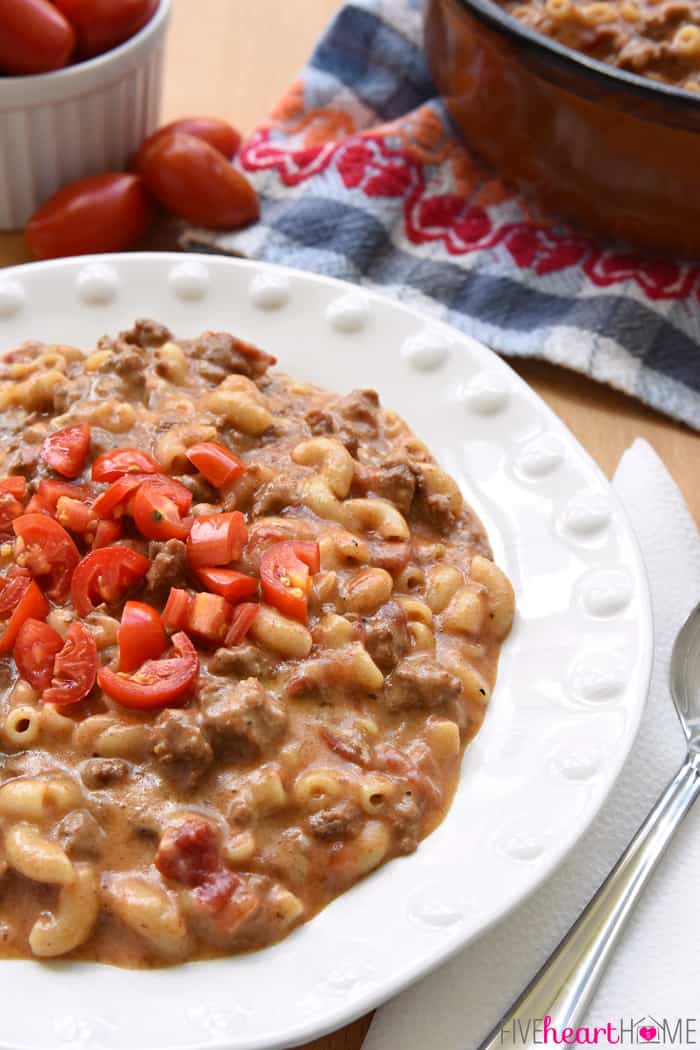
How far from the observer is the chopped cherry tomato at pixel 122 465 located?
297 cm

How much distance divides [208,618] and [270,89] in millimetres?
3332

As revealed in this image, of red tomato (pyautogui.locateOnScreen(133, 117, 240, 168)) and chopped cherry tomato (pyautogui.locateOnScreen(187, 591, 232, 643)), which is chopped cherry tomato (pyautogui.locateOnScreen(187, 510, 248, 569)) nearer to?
chopped cherry tomato (pyautogui.locateOnScreen(187, 591, 232, 643))

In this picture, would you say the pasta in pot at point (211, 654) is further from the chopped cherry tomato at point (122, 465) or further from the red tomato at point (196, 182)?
the red tomato at point (196, 182)

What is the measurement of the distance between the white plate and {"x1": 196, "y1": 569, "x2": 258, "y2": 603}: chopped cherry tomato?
1.96 feet

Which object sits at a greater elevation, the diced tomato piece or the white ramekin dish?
the white ramekin dish

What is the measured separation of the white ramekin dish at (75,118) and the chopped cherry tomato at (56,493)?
184 cm

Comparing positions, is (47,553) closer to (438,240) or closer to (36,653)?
(36,653)

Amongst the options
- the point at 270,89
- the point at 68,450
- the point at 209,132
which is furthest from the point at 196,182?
the point at 68,450

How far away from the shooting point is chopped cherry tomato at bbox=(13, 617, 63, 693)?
264cm

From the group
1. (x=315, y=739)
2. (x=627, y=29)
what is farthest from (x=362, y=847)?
(x=627, y=29)

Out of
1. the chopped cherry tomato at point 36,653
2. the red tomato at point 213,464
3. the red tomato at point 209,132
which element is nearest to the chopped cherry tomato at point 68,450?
the red tomato at point 213,464

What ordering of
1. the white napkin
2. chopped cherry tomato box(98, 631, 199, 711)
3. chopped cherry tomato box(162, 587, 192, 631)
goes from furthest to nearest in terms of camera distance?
chopped cherry tomato box(162, 587, 192, 631) < chopped cherry tomato box(98, 631, 199, 711) < the white napkin

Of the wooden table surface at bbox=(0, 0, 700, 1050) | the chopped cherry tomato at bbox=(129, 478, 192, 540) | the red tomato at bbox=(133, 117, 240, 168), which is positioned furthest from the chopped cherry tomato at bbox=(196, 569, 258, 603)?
the red tomato at bbox=(133, 117, 240, 168)

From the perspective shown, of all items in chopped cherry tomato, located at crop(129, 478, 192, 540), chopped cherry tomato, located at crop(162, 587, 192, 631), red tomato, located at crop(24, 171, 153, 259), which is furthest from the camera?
red tomato, located at crop(24, 171, 153, 259)
